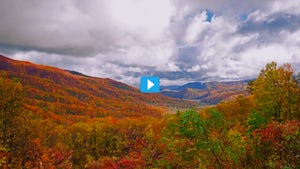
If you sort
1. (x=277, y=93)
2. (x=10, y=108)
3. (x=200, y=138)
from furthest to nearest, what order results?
1. (x=277, y=93)
2. (x=10, y=108)
3. (x=200, y=138)

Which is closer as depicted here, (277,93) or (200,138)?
(200,138)

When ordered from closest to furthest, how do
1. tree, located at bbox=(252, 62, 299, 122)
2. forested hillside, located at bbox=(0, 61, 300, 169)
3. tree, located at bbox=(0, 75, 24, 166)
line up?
1. forested hillside, located at bbox=(0, 61, 300, 169)
2. tree, located at bbox=(0, 75, 24, 166)
3. tree, located at bbox=(252, 62, 299, 122)

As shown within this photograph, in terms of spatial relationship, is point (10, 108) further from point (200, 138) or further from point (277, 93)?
point (277, 93)

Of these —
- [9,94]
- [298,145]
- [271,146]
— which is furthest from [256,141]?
[9,94]

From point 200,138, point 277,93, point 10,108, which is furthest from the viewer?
point 277,93

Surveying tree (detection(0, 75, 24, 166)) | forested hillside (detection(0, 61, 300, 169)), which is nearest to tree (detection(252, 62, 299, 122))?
forested hillside (detection(0, 61, 300, 169))

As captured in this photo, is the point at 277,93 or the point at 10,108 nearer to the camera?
the point at 10,108

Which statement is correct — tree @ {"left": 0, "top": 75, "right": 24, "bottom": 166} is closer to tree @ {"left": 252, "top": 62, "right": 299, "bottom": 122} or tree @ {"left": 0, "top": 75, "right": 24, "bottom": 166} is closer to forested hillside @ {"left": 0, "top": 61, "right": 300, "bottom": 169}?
forested hillside @ {"left": 0, "top": 61, "right": 300, "bottom": 169}

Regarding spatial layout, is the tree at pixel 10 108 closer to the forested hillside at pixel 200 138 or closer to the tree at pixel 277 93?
the forested hillside at pixel 200 138

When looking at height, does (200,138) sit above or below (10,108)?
above

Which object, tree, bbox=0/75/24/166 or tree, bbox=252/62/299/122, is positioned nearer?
tree, bbox=0/75/24/166

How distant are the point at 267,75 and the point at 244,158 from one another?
23.8m

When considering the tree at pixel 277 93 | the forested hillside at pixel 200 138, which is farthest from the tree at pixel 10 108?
the tree at pixel 277 93

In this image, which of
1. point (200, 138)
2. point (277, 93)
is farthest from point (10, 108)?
point (277, 93)
